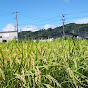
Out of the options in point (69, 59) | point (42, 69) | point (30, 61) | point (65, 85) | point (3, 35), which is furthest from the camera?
point (3, 35)

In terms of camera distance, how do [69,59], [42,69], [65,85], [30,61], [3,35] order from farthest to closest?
[3,35] < [69,59] < [65,85] < [30,61] < [42,69]

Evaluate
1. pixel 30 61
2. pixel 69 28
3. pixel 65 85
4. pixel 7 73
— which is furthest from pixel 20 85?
pixel 69 28

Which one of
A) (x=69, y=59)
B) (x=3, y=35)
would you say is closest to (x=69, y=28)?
(x=3, y=35)

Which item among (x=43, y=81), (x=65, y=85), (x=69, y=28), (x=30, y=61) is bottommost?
(x=65, y=85)

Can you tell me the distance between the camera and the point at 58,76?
1.77 m

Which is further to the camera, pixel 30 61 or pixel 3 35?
pixel 3 35

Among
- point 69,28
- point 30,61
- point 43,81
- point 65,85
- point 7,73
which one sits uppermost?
point 69,28

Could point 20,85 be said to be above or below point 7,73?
below

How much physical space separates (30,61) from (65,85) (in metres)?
0.59

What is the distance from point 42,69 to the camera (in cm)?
161

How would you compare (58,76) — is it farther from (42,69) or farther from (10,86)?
(10,86)

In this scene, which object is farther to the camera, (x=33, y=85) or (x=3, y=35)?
(x=3, y=35)

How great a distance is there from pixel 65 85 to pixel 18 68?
69 centimetres

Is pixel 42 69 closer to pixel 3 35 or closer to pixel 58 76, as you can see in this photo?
pixel 58 76
